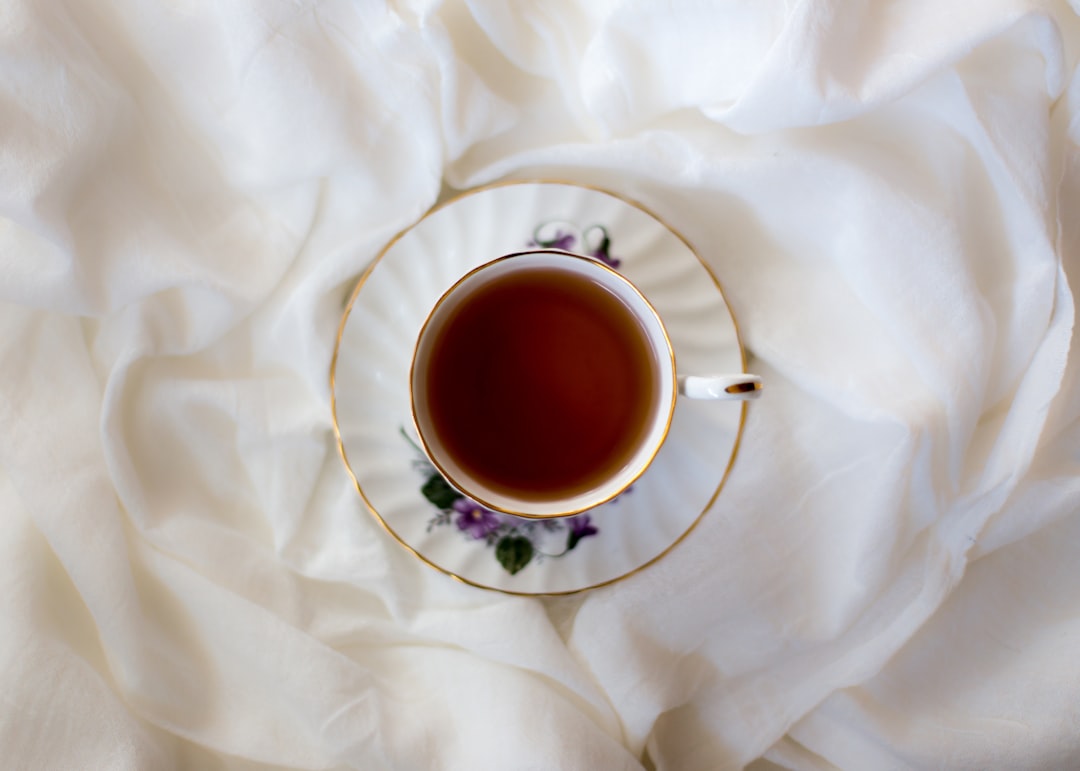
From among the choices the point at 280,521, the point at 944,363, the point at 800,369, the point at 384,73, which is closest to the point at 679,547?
the point at 800,369

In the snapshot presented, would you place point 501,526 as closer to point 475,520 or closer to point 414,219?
point 475,520

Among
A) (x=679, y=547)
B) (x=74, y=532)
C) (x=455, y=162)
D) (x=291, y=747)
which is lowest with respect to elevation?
(x=291, y=747)

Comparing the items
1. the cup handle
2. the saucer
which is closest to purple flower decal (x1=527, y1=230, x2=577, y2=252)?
the saucer

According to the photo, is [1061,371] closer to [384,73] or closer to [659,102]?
[659,102]

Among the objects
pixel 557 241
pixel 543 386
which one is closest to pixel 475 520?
pixel 543 386

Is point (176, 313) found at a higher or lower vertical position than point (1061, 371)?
lower

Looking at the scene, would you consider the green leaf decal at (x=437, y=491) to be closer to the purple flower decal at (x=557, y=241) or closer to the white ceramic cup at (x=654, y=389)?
the white ceramic cup at (x=654, y=389)

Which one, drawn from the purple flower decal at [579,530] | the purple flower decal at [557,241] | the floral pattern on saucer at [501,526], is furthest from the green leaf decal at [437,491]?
the purple flower decal at [557,241]
